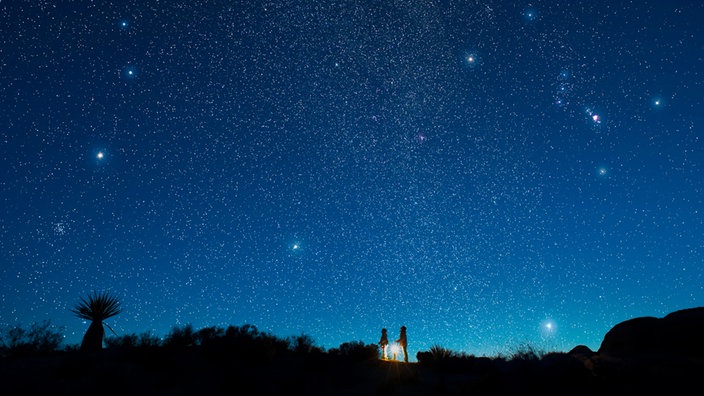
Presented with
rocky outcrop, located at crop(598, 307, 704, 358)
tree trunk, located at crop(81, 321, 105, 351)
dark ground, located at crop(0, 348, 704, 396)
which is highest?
tree trunk, located at crop(81, 321, 105, 351)

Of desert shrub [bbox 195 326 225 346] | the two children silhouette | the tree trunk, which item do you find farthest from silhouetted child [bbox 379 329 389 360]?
the tree trunk

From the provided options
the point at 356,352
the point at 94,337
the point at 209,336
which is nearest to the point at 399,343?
the point at 356,352

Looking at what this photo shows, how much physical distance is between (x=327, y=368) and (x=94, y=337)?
1062cm

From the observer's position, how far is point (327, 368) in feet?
38.6

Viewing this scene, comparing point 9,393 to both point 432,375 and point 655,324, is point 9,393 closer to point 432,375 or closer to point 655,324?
point 432,375

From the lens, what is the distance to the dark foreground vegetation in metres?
9.19

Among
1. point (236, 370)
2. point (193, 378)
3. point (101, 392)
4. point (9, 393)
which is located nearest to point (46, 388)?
point (9, 393)

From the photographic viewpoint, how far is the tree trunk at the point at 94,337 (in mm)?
14557

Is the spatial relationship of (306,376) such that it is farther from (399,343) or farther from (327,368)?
(399,343)

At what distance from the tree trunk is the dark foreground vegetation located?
32.2 inches

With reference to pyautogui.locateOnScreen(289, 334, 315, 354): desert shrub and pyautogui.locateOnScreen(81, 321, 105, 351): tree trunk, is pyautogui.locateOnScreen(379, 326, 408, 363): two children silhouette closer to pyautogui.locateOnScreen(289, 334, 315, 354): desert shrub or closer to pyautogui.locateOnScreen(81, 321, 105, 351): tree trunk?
pyautogui.locateOnScreen(289, 334, 315, 354): desert shrub

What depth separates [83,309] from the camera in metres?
16.2

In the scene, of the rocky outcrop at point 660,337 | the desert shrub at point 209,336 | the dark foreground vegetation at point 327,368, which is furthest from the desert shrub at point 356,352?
the rocky outcrop at point 660,337

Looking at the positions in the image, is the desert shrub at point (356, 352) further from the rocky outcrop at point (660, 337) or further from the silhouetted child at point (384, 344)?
the rocky outcrop at point (660, 337)
